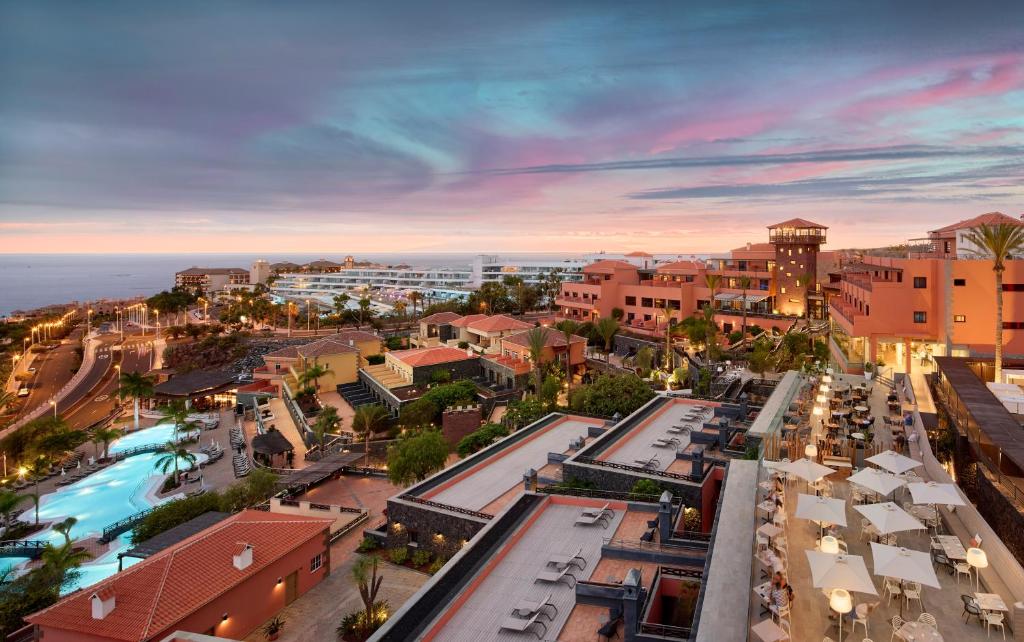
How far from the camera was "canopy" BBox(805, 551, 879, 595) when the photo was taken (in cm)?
934

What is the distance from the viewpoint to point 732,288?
64.0 metres

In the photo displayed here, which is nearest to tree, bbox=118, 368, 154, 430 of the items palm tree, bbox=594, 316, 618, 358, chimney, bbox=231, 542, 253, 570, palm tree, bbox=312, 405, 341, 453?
palm tree, bbox=312, 405, 341, 453

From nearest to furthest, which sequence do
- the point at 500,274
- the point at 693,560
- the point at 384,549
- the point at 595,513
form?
the point at 693,560, the point at 595,513, the point at 384,549, the point at 500,274

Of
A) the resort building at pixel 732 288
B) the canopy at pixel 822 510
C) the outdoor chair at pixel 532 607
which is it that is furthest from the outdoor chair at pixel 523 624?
the resort building at pixel 732 288

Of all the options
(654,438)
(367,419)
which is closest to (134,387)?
(367,419)

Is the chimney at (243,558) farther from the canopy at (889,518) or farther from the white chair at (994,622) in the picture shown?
the white chair at (994,622)

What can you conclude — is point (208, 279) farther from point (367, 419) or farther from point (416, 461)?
point (416, 461)

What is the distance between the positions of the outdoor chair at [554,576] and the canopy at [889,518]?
7.35 m

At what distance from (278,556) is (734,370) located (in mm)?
34252

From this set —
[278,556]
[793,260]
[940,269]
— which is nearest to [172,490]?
[278,556]

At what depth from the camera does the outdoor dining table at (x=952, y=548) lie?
36.3ft

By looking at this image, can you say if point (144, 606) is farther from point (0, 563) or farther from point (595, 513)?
point (0, 563)

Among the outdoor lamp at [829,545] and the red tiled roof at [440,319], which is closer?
the outdoor lamp at [829,545]

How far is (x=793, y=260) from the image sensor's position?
61062mm
